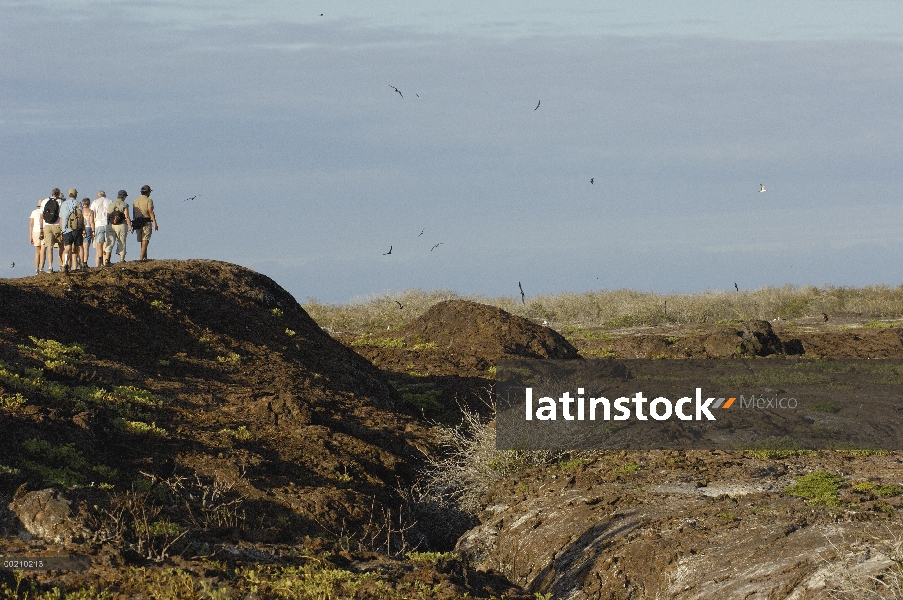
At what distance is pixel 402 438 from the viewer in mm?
16781

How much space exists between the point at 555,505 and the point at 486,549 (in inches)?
38.6

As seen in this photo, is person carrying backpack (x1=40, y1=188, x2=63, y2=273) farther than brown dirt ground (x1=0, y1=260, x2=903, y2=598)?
Yes

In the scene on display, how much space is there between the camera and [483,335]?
2811cm

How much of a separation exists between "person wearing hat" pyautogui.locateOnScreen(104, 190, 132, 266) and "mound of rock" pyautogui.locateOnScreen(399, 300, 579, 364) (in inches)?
345

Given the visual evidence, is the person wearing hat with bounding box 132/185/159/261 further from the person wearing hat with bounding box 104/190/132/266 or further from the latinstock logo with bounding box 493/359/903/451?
the latinstock logo with bounding box 493/359/903/451

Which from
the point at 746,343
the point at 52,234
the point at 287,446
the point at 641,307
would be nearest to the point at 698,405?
the point at 287,446

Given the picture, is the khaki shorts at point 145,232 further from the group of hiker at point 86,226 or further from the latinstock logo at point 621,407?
the latinstock logo at point 621,407

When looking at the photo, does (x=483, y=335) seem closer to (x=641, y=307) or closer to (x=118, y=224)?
(x=118, y=224)

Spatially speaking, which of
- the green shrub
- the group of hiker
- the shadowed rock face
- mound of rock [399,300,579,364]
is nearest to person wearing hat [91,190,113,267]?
the group of hiker

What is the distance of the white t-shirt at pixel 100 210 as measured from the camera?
22.0m

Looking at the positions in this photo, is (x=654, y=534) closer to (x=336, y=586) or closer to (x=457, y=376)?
(x=336, y=586)

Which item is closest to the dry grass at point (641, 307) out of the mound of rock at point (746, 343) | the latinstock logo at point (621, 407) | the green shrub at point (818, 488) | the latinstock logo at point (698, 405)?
the mound of rock at point (746, 343)

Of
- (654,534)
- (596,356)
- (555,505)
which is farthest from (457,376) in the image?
(654,534)

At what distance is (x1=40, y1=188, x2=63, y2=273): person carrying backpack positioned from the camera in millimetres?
21703
